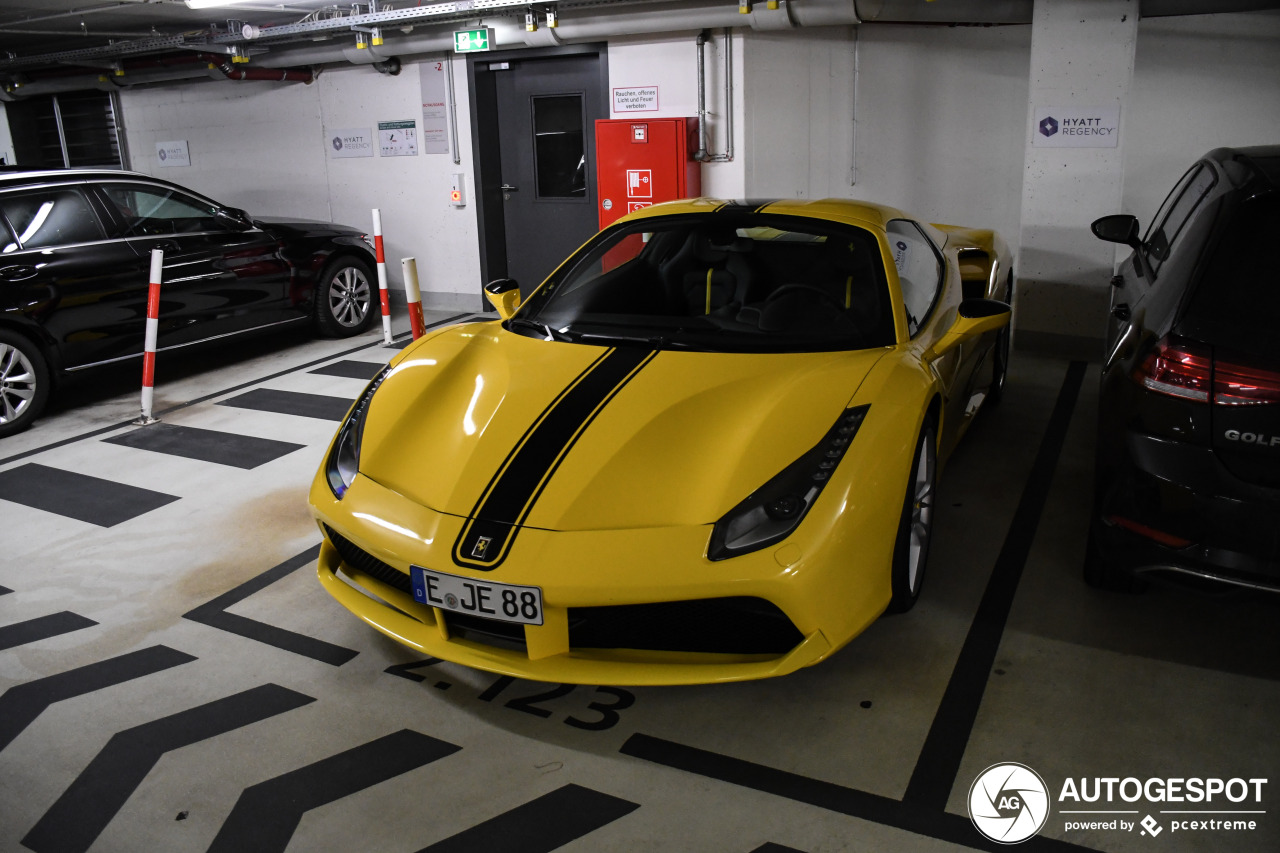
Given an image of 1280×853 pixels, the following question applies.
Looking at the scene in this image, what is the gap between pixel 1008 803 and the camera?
2.24 metres

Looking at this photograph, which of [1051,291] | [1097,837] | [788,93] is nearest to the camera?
[1097,837]

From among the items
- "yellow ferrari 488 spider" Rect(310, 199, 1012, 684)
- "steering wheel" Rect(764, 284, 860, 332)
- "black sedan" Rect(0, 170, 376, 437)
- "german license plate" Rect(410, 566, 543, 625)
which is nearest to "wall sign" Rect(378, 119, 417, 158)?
"black sedan" Rect(0, 170, 376, 437)

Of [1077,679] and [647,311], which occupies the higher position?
[647,311]

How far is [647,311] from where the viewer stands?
11.8 ft

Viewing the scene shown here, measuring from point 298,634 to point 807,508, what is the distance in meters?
1.80

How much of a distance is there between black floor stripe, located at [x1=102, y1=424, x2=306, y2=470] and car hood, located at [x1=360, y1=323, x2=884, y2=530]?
2.02 meters

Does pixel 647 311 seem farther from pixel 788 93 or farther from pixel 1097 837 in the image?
pixel 788 93

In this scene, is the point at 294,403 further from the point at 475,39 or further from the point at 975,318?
the point at 975,318

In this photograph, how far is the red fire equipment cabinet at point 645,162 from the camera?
7078 mm

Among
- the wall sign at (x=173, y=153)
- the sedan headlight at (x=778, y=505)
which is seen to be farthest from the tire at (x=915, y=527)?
the wall sign at (x=173, y=153)

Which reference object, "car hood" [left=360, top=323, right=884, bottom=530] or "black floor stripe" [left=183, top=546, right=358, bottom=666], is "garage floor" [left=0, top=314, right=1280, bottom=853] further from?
"car hood" [left=360, top=323, right=884, bottom=530]

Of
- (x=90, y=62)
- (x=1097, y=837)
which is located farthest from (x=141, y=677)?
(x=90, y=62)

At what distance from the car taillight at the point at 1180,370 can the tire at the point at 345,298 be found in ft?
20.4

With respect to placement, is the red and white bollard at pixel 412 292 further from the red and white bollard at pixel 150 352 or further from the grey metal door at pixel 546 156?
the grey metal door at pixel 546 156
